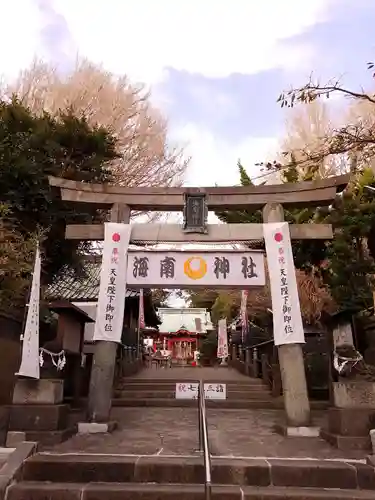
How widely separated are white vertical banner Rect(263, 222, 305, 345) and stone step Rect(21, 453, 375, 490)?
284cm

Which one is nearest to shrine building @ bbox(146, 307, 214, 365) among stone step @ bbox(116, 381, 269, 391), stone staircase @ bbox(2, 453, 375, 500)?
stone step @ bbox(116, 381, 269, 391)

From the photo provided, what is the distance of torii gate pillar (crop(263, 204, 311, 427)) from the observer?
756 cm

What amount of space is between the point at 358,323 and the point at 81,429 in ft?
19.9

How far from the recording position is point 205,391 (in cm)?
820

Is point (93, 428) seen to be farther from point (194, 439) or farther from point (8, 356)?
point (8, 356)

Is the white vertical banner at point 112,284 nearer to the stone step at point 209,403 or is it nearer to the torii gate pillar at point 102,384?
the torii gate pillar at point 102,384

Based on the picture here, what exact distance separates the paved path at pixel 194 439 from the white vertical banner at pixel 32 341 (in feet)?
3.97

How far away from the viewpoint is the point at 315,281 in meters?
16.9

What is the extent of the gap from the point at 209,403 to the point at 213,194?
565cm

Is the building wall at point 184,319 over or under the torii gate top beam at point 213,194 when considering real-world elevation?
over

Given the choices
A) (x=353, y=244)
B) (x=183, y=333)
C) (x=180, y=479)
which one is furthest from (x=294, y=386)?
(x=183, y=333)

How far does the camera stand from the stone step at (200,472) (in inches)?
204

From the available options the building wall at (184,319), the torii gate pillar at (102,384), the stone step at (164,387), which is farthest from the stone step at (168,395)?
the building wall at (184,319)

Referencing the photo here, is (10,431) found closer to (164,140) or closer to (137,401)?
(137,401)
